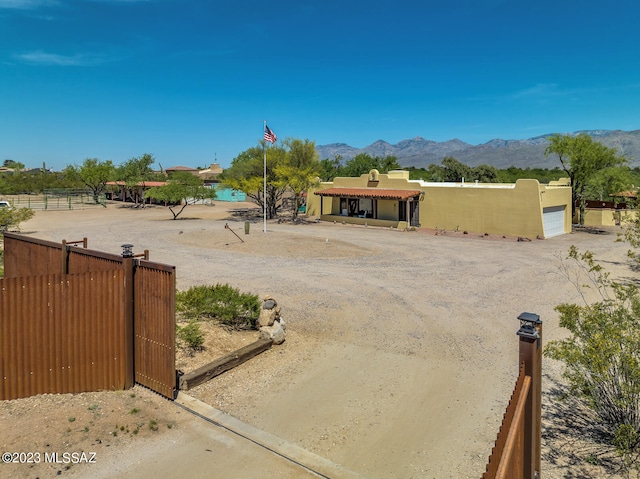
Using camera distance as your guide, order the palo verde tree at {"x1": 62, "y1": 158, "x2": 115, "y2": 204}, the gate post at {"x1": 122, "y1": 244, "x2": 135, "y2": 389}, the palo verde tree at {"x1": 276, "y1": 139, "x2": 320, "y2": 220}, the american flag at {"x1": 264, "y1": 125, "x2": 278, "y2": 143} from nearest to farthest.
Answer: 1. the gate post at {"x1": 122, "y1": 244, "x2": 135, "y2": 389}
2. the american flag at {"x1": 264, "y1": 125, "x2": 278, "y2": 143}
3. the palo verde tree at {"x1": 276, "y1": 139, "x2": 320, "y2": 220}
4. the palo verde tree at {"x1": 62, "y1": 158, "x2": 115, "y2": 204}

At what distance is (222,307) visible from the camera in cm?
1086

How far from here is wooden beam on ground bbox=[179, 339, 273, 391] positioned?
774cm

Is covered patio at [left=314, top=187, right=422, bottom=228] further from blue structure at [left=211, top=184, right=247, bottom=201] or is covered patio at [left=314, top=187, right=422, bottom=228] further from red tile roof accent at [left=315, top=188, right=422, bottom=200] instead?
blue structure at [left=211, top=184, right=247, bottom=201]

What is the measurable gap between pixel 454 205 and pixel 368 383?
1133 inches

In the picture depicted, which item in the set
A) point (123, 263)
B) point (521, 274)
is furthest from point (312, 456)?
point (521, 274)

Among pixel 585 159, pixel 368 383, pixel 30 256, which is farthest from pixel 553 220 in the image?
pixel 30 256

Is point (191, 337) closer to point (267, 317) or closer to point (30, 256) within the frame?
point (267, 317)

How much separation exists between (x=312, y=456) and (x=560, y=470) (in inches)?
127

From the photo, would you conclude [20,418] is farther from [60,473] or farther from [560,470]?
[560,470]

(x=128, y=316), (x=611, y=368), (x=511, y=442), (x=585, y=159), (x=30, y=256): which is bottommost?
(x=611, y=368)

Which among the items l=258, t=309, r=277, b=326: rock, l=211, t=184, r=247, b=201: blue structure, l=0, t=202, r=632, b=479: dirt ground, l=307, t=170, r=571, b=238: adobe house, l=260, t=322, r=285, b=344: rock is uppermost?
l=211, t=184, r=247, b=201: blue structure

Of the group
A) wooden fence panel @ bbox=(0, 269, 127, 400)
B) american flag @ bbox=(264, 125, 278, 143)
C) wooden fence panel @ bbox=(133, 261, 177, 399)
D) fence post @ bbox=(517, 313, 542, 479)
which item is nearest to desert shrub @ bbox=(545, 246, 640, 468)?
fence post @ bbox=(517, 313, 542, 479)

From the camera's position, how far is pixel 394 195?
36.5 metres

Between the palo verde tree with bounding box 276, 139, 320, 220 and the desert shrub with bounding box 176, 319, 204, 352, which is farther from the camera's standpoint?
the palo verde tree with bounding box 276, 139, 320, 220
